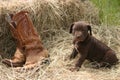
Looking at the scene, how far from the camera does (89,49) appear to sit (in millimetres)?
5402

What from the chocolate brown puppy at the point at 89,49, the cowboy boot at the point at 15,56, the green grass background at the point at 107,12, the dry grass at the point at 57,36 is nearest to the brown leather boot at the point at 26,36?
the cowboy boot at the point at 15,56

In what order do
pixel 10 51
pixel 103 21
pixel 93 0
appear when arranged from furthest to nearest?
pixel 93 0, pixel 103 21, pixel 10 51

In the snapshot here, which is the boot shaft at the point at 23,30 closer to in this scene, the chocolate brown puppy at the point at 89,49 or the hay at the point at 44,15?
the hay at the point at 44,15

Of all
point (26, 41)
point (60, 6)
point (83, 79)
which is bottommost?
point (83, 79)

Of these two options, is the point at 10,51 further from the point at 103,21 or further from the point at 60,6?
the point at 103,21

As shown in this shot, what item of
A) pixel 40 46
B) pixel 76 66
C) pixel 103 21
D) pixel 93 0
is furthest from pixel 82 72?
pixel 93 0

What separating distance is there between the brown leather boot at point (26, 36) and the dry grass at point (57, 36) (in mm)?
219

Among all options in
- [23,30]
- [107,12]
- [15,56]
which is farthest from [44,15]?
[107,12]

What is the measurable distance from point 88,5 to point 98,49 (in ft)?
5.37

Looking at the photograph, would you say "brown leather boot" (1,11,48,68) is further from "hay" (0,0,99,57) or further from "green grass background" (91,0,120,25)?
"green grass background" (91,0,120,25)

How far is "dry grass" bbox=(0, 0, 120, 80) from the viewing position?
514 cm

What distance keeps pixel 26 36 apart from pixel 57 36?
65 cm

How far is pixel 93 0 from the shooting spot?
777 cm

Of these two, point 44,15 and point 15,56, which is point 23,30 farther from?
point 44,15
